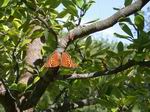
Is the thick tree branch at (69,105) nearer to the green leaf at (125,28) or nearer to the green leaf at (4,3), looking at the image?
the green leaf at (125,28)

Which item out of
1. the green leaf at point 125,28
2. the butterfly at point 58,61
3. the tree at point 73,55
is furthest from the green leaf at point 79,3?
the butterfly at point 58,61

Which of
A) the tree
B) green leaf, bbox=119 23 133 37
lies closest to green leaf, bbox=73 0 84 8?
the tree

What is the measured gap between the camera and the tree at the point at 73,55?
1.41 m

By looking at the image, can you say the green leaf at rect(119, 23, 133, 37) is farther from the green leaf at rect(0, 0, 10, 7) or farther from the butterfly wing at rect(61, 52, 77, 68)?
the green leaf at rect(0, 0, 10, 7)

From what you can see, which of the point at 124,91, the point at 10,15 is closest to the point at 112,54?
the point at 124,91

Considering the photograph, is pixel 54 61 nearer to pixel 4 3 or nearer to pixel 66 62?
pixel 66 62

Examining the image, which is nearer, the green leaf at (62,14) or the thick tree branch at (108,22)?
the thick tree branch at (108,22)

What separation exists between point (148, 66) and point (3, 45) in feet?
2.35

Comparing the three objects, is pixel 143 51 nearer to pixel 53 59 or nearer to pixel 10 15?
pixel 53 59

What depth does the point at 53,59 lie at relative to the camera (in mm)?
1319

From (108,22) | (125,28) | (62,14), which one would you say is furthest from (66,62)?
(62,14)

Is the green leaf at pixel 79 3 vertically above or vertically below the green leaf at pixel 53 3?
below

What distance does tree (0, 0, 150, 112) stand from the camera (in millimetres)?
1410

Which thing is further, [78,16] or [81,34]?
[78,16]
